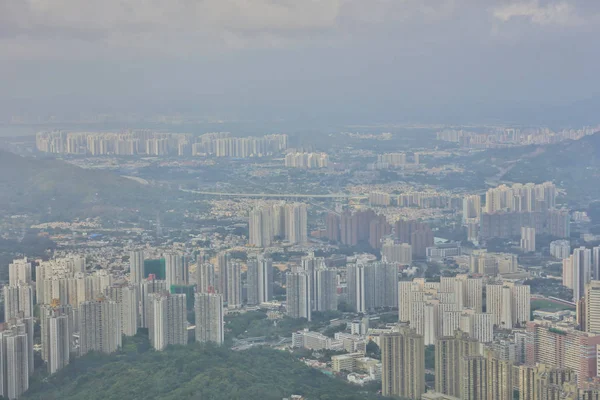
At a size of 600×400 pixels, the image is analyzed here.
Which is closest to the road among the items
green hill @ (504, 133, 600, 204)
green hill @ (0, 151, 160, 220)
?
green hill @ (0, 151, 160, 220)

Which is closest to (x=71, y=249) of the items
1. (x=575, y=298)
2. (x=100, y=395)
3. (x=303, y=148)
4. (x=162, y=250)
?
(x=162, y=250)

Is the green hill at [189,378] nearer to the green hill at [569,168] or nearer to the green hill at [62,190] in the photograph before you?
the green hill at [62,190]

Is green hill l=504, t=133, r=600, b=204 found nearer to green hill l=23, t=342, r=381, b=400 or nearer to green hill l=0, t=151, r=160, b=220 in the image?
green hill l=0, t=151, r=160, b=220

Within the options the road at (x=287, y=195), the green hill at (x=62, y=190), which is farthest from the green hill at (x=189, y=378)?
the road at (x=287, y=195)

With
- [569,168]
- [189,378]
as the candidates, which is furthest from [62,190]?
[569,168]

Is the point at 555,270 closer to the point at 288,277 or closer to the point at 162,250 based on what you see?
the point at 288,277
